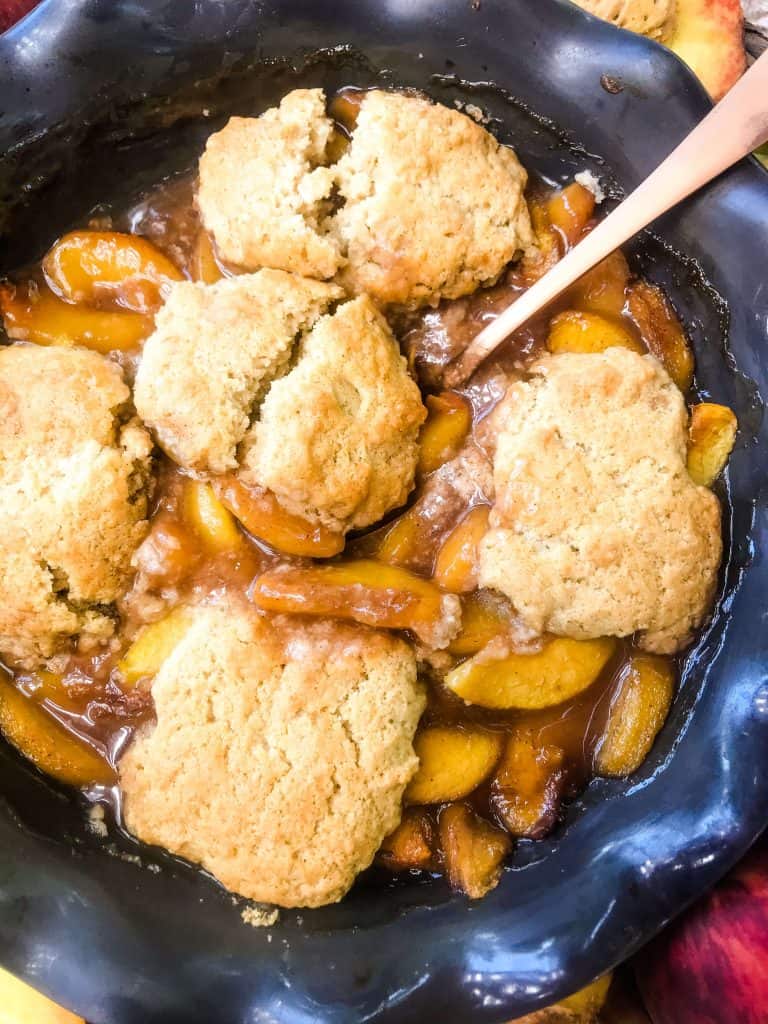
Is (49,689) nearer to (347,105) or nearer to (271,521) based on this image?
(271,521)

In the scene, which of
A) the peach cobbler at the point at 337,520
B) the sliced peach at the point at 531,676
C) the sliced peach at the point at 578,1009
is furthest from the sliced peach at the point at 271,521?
the sliced peach at the point at 578,1009

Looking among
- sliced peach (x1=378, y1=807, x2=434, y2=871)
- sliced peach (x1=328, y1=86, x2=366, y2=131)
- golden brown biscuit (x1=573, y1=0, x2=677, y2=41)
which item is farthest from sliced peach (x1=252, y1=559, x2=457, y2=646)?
golden brown biscuit (x1=573, y1=0, x2=677, y2=41)

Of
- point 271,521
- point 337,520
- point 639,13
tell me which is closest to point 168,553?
point 271,521

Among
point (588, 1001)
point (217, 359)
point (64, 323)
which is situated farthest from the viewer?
point (588, 1001)

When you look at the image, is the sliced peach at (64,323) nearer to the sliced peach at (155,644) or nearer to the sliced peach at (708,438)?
the sliced peach at (155,644)

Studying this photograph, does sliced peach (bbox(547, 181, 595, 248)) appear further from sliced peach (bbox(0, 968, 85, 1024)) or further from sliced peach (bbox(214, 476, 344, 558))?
sliced peach (bbox(0, 968, 85, 1024))

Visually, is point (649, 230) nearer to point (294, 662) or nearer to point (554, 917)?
point (294, 662)
